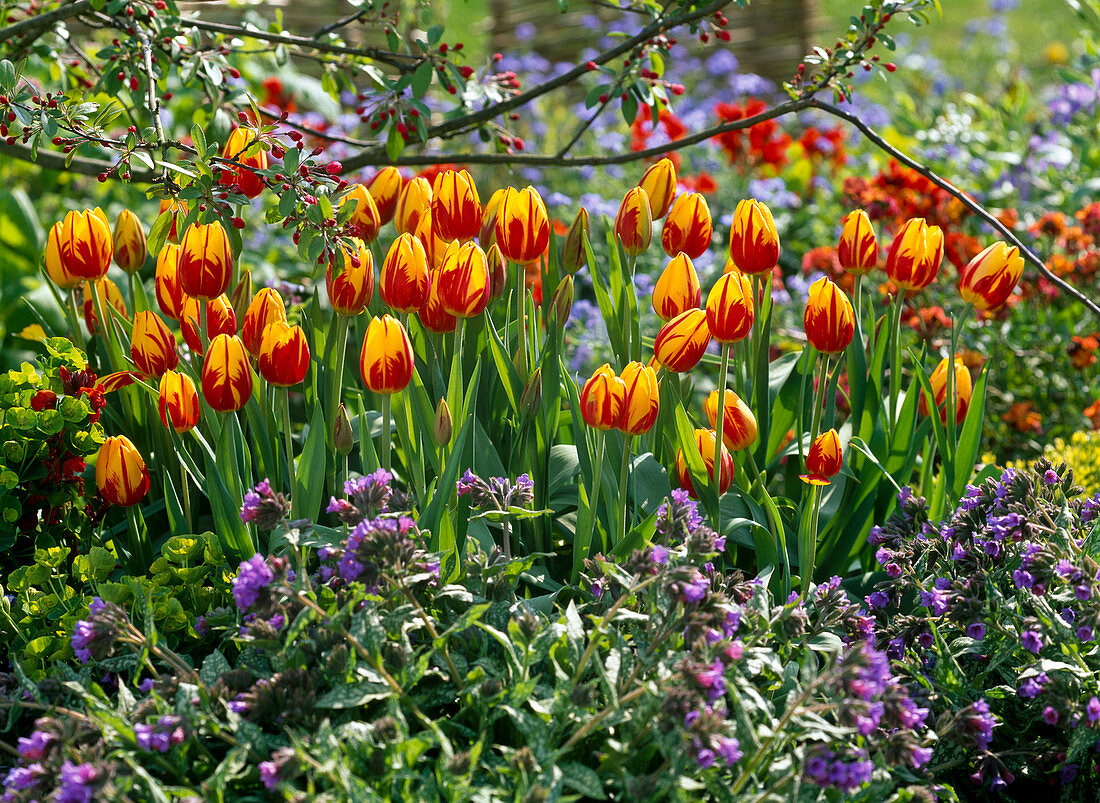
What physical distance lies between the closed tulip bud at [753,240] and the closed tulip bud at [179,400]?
98 cm

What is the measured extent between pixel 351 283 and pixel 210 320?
0.28m

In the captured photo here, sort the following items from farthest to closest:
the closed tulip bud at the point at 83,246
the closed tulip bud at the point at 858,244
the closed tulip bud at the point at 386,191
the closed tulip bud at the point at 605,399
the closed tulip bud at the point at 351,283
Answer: the closed tulip bud at the point at 386,191 < the closed tulip bud at the point at 858,244 < the closed tulip bud at the point at 83,246 < the closed tulip bud at the point at 351,283 < the closed tulip bud at the point at 605,399

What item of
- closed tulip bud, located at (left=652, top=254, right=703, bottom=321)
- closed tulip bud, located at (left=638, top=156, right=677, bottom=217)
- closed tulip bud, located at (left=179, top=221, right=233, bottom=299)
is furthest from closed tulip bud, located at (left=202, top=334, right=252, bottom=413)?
closed tulip bud, located at (left=638, top=156, right=677, bottom=217)

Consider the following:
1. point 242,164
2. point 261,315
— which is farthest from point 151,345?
→ point 242,164

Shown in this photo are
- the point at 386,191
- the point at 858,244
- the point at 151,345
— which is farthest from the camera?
the point at 386,191

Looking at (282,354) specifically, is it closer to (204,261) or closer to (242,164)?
(204,261)

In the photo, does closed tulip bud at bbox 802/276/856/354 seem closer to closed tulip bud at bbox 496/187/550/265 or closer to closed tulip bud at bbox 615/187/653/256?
closed tulip bud at bbox 615/187/653/256

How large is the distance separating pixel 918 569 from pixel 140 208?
377 centimetres

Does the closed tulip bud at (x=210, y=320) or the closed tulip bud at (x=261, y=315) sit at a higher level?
the closed tulip bud at (x=261, y=315)

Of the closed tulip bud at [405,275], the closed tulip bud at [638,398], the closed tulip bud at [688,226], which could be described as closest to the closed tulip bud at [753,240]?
the closed tulip bud at [688,226]

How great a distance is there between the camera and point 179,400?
1645 millimetres

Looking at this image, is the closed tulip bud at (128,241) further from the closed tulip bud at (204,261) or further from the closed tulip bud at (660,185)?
the closed tulip bud at (660,185)

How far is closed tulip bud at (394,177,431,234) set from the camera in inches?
77.1

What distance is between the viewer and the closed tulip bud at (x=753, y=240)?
1.82 meters
